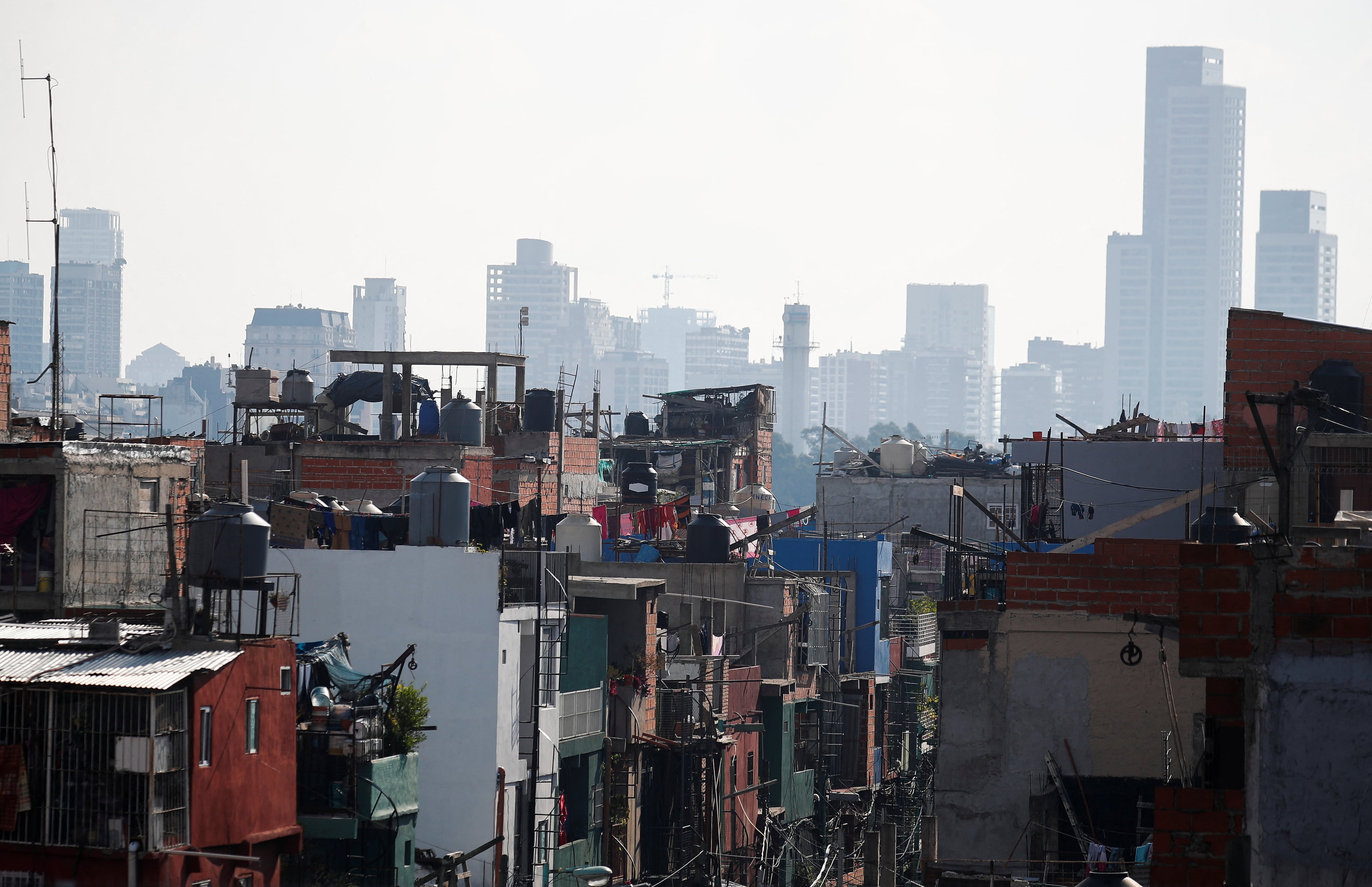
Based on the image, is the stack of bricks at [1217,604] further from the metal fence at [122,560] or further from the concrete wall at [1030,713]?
the metal fence at [122,560]

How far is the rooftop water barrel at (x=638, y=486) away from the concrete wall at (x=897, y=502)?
51.0 feet

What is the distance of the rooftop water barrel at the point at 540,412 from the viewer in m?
47.7

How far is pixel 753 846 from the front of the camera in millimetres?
38562

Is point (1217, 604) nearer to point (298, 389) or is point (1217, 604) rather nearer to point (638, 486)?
point (298, 389)

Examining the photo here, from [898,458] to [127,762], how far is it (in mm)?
54372

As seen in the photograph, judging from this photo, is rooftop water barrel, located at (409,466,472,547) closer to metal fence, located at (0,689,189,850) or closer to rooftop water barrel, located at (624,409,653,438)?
metal fence, located at (0,689,189,850)

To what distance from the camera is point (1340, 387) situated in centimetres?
2412

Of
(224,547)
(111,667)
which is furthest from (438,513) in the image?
(111,667)

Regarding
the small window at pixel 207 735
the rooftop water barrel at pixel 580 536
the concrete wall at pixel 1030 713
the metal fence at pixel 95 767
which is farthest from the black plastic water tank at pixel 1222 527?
the rooftop water barrel at pixel 580 536

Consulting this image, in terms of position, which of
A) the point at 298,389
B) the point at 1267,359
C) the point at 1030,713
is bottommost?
the point at 1030,713

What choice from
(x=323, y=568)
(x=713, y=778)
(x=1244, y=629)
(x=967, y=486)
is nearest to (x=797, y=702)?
(x=713, y=778)

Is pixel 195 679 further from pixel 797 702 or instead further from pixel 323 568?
pixel 797 702

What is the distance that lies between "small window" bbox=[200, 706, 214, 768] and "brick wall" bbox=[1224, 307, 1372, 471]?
14.0 m

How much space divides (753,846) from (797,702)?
542 centimetres
